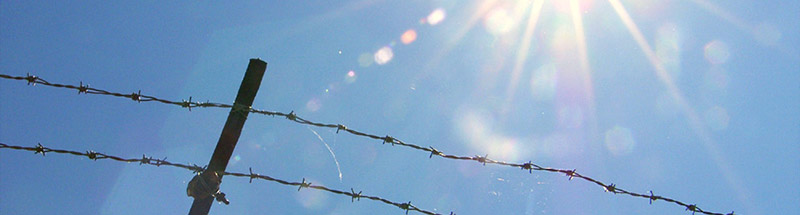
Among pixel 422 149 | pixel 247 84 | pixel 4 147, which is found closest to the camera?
pixel 4 147

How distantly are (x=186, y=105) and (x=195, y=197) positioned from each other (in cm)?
63

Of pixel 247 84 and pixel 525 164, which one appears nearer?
pixel 247 84

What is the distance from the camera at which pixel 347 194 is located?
4.94 metres

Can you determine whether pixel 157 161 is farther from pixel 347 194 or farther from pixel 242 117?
pixel 347 194

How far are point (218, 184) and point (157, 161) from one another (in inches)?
16.7

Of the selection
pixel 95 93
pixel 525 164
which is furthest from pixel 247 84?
pixel 525 164

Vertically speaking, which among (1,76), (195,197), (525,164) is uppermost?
(525,164)

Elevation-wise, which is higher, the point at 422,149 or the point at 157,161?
the point at 422,149

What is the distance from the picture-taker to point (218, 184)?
466 cm

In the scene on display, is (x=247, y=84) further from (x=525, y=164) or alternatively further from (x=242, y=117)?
(x=525, y=164)

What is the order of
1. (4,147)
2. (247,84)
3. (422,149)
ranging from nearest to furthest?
(4,147), (247,84), (422,149)

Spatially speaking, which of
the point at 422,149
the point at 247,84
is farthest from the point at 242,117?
the point at 422,149

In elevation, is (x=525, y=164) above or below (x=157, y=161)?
above

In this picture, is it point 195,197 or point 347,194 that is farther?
point 347,194
